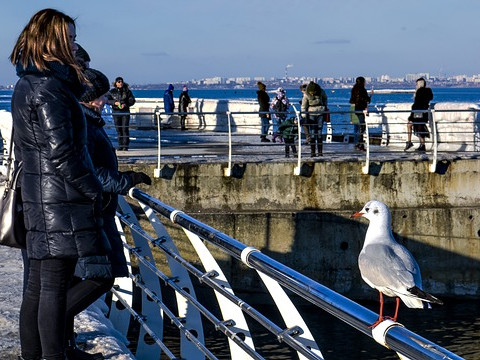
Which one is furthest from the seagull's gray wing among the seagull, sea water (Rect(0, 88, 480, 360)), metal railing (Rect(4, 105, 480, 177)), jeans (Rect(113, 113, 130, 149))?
jeans (Rect(113, 113, 130, 149))

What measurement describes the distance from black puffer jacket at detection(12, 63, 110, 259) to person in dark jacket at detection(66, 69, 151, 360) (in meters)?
0.28

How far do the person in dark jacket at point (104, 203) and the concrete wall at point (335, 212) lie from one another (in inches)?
445

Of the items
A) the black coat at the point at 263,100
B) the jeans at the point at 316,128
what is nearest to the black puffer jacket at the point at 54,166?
the jeans at the point at 316,128

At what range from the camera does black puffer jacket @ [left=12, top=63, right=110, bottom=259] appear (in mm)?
4336

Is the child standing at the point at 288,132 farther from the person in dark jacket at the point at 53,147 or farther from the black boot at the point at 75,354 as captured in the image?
the person in dark jacket at the point at 53,147

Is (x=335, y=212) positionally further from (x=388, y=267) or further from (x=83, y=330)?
(x=388, y=267)

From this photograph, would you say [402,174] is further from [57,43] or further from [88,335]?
[57,43]

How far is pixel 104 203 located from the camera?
5.43 meters

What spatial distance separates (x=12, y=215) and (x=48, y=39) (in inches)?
31.3

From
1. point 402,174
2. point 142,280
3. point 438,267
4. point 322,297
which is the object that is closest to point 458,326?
point 438,267

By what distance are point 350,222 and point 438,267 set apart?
1773 mm

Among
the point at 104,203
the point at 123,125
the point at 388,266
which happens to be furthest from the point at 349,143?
the point at 104,203

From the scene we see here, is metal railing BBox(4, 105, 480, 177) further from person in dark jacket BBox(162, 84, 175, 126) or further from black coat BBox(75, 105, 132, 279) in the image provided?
black coat BBox(75, 105, 132, 279)

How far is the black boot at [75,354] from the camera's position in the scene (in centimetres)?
518
